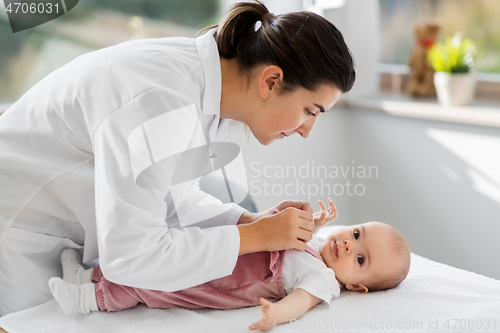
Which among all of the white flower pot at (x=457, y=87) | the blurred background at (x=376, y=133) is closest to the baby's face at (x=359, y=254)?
the blurred background at (x=376, y=133)

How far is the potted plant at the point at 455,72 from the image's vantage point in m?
2.12

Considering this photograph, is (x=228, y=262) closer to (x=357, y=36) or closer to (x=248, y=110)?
(x=248, y=110)

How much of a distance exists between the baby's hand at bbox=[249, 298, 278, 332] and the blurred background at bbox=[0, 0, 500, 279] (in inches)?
30.4

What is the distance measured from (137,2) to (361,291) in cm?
166

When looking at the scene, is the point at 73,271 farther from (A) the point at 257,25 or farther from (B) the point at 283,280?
(A) the point at 257,25

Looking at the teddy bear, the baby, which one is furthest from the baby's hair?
the teddy bear

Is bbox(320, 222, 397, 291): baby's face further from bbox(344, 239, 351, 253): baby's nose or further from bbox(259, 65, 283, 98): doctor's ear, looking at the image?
bbox(259, 65, 283, 98): doctor's ear

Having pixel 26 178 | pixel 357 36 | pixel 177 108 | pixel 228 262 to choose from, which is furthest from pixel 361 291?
pixel 357 36

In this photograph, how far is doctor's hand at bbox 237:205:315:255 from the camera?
118 centimetres

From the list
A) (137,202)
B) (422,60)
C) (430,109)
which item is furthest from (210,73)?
(422,60)

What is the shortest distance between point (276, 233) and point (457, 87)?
4.43 feet

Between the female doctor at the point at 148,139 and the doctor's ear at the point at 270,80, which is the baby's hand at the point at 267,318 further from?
the doctor's ear at the point at 270,80

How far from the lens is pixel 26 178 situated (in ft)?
3.93

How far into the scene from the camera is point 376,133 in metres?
2.43
